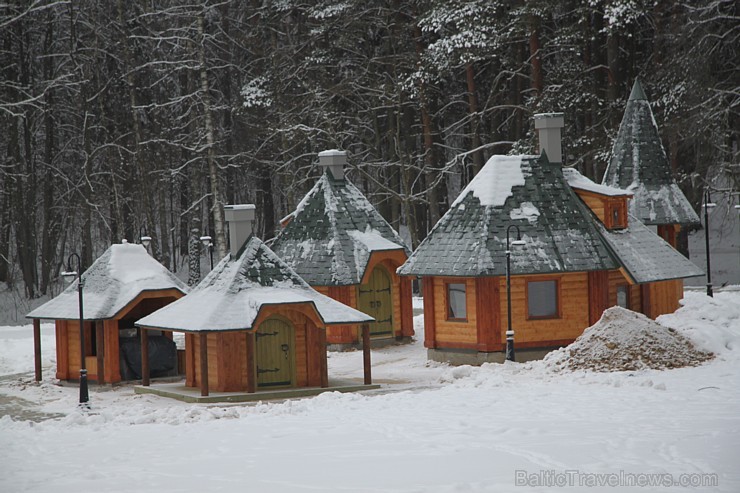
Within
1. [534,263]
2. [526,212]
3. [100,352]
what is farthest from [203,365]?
[526,212]

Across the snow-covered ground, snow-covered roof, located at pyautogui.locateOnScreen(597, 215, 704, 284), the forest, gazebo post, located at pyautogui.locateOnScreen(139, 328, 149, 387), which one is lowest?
the snow-covered ground

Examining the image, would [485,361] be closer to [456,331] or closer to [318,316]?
[456,331]

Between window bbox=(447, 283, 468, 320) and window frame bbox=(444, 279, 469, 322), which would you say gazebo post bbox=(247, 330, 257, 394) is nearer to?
window frame bbox=(444, 279, 469, 322)

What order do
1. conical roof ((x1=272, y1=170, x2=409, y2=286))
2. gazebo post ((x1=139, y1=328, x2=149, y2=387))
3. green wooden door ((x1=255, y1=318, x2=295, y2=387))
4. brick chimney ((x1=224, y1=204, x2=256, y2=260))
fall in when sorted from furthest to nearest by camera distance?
conical roof ((x1=272, y1=170, x2=409, y2=286)), gazebo post ((x1=139, y1=328, x2=149, y2=387)), brick chimney ((x1=224, y1=204, x2=256, y2=260)), green wooden door ((x1=255, y1=318, x2=295, y2=387))

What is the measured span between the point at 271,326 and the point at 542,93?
16.8 metres

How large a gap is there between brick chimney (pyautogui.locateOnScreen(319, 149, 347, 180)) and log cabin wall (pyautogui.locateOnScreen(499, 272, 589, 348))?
8610 mm

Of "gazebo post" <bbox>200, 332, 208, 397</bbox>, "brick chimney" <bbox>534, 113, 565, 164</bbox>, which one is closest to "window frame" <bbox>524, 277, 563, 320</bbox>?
"brick chimney" <bbox>534, 113, 565, 164</bbox>

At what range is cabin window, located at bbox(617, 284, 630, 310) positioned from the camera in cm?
2639

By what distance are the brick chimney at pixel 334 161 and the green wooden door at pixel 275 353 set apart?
10049 millimetres

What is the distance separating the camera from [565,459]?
13242mm

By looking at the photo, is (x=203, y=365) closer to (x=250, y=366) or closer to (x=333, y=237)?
(x=250, y=366)

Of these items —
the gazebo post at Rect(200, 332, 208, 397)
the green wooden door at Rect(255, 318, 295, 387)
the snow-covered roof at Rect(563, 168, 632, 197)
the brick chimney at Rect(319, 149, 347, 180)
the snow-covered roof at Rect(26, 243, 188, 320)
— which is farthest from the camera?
the brick chimney at Rect(319, 149, 347, 180)

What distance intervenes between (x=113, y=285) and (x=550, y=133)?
11760 mm

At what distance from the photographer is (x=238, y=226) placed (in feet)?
75.5
